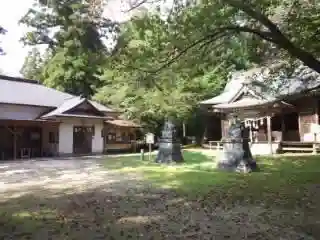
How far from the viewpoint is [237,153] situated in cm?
1488

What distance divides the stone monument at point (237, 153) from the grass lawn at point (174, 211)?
2.33 metres

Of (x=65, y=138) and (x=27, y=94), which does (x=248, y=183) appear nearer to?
(x=65, y=138)

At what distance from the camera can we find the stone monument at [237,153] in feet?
47.9

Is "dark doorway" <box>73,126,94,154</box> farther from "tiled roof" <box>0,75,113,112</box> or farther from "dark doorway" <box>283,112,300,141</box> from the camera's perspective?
"dark doorway" <box>283,112,300,141</box>

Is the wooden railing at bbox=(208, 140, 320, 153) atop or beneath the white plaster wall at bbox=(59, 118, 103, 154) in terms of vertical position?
beneath

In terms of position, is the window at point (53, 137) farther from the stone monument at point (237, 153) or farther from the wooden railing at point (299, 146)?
the wooden railing at point (299, 146)

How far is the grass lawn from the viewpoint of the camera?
20.2 feet

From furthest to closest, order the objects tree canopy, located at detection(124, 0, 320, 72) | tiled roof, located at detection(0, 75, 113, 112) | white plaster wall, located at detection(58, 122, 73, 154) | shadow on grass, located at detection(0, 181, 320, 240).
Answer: white plaster wall, located at detection(58, 122, 73, 154) → tiled roof, located at detection(0, 75, 113, 112) → tree canopy, located at detection(124, 0, 320, 72) → shadow on grass, located at detection(0, 181, 320, 240)

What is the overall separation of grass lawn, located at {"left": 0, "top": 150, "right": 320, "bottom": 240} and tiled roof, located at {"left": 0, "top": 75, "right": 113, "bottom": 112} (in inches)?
680

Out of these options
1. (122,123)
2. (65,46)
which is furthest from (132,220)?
(65,46)

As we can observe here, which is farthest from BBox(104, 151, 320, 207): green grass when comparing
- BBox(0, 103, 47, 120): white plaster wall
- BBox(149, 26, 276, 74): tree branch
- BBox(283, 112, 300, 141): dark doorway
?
BBox(0, 103, 47, 120): white plaster wall

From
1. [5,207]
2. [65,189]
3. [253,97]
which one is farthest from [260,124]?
[5,207]

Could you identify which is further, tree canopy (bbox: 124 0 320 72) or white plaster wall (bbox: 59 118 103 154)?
white plaster wall (bbox: 59 118 103 154)

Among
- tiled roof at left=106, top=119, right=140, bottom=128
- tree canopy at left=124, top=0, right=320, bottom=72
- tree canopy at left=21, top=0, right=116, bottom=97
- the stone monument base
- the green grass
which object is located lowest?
the green grass
